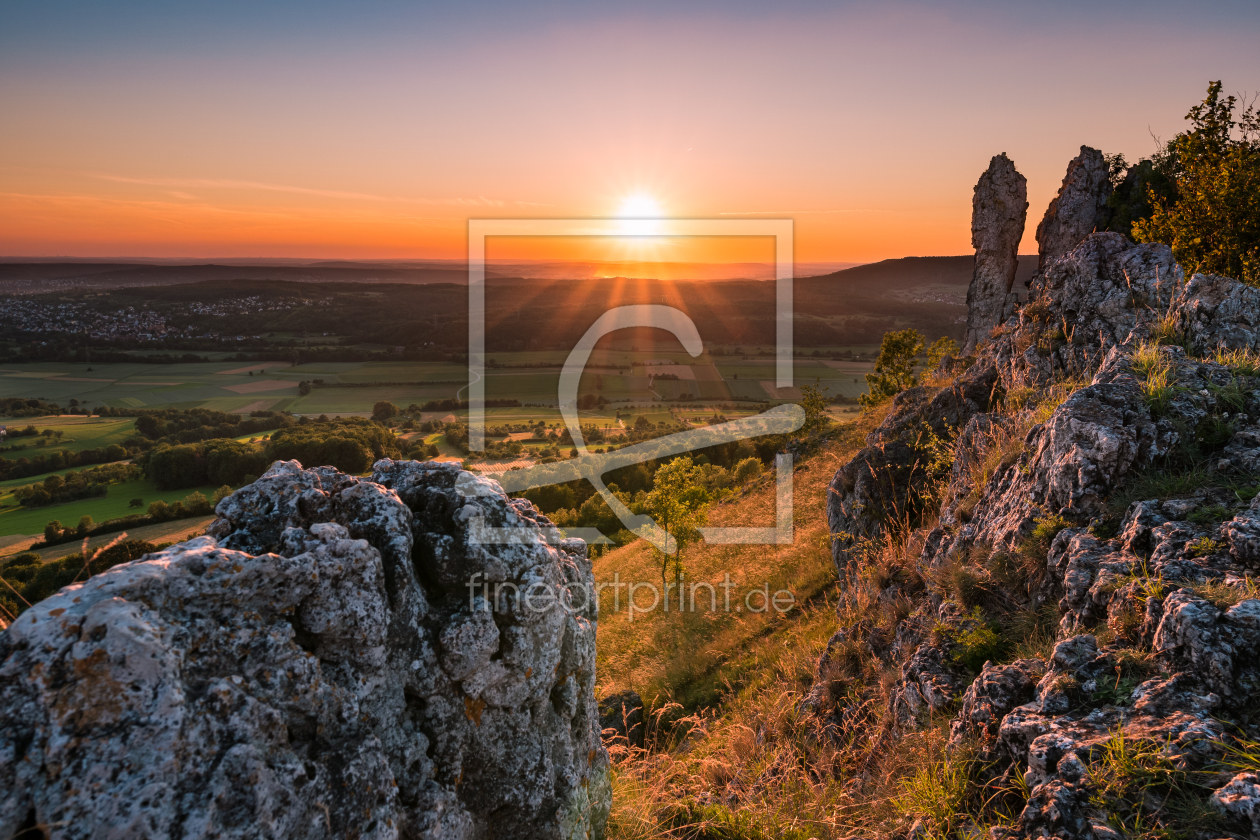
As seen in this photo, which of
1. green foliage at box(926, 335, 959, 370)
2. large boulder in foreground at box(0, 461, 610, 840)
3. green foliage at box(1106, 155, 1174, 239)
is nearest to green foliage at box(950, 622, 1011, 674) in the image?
large boulder in foreground at box(0, 461, 610, 840)

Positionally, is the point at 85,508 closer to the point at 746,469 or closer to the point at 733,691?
the point at 746,469

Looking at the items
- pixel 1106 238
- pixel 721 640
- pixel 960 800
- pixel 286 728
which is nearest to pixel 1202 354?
pixel 1106 238

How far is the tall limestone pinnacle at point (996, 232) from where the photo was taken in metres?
48.8

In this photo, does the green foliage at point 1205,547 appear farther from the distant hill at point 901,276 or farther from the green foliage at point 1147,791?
the distant hill at point 901,276

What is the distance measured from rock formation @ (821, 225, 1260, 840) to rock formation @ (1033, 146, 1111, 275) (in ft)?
133

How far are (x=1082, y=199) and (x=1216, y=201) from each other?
2900 cm

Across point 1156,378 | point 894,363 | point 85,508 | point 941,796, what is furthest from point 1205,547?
point 85,508

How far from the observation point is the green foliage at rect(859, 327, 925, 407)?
46.5 metres

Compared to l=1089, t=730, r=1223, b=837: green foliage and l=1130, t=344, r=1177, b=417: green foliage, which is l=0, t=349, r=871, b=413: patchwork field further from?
l=1089, t=730, r=1223, b=837: green foliage

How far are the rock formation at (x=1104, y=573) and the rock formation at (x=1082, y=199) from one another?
133ft

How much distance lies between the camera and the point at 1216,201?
17.9 m

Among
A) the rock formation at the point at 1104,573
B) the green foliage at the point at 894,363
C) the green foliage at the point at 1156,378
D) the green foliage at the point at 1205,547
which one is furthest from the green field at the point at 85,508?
the green foliage at the point at 1205,547

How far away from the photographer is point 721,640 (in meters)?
15.5

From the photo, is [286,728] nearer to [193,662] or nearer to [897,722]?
[193,662]
